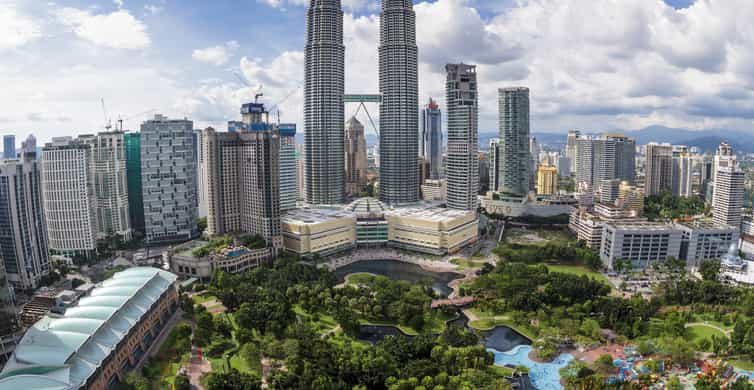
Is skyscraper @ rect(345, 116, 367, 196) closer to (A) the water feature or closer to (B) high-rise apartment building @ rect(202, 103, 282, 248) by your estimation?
(B) high-rise apartment building @ rect(202, 103, 282, 248)

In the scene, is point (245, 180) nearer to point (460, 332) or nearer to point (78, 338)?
point (78, 338)

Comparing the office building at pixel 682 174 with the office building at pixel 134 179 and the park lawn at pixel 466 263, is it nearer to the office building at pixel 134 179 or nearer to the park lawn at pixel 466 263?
the park lawn at pixel 466 263

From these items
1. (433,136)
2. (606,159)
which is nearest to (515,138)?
(606,159)

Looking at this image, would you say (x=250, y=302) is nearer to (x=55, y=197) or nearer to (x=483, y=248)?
(x=55, y=197)

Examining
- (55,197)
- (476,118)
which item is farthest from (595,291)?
(55,197)

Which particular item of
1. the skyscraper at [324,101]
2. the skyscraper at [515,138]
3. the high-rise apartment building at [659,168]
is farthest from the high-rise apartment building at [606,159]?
the skyscraper at [324,101]
